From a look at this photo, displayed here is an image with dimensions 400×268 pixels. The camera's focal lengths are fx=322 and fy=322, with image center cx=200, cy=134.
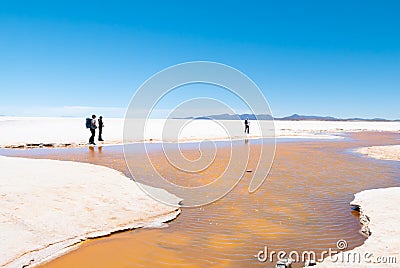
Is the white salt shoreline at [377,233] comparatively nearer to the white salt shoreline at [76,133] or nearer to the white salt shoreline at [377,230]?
the white salt shoreline at [377,230]

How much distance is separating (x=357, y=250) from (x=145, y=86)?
983 centimetres

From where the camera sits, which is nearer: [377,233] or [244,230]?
[377,233]

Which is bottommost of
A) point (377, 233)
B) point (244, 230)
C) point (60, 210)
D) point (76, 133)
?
point (244, 230)

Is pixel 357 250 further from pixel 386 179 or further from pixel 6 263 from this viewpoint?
pixel 386 179

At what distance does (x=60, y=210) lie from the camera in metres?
8.06

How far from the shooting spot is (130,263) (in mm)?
6270

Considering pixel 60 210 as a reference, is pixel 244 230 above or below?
below
